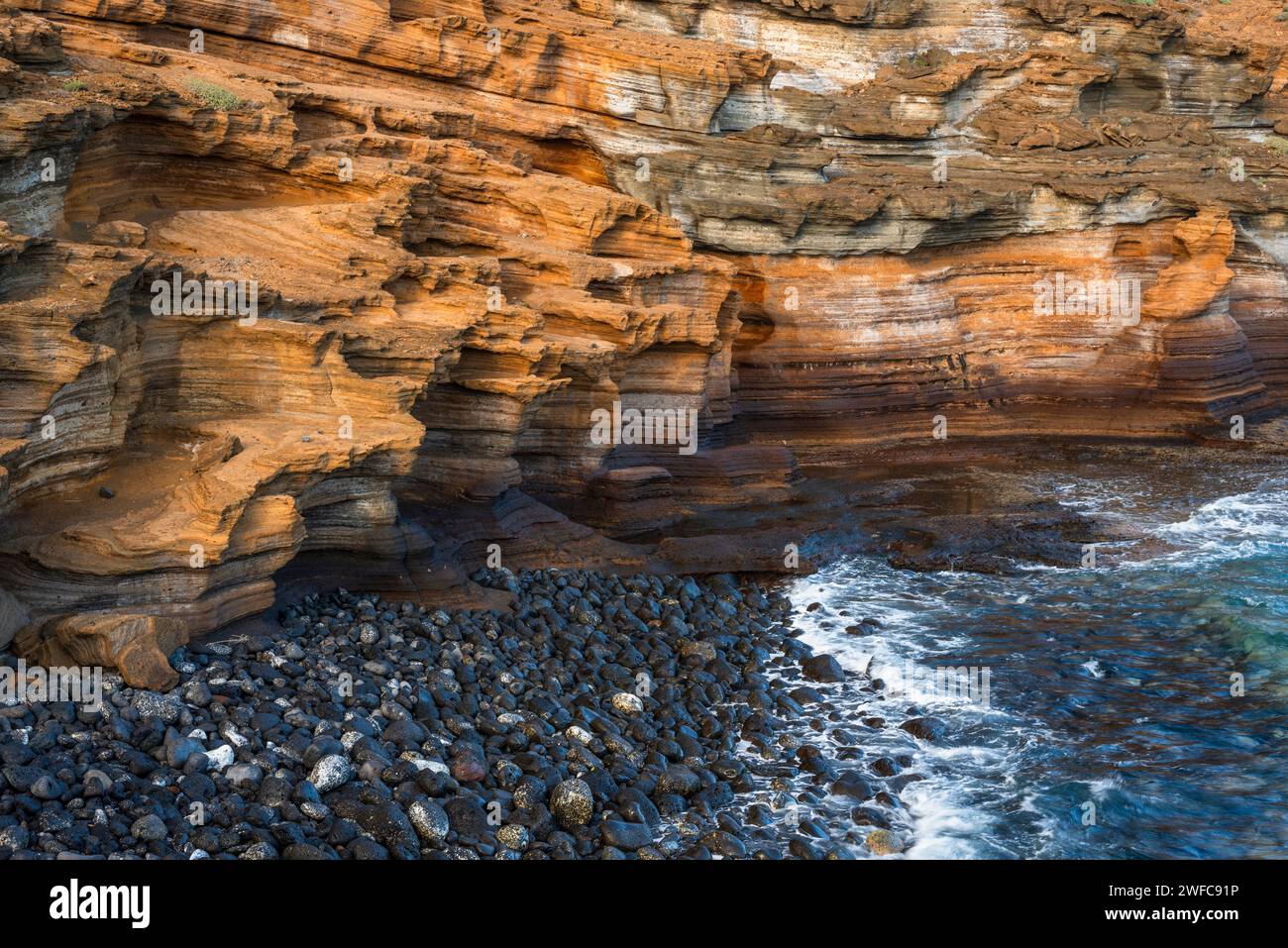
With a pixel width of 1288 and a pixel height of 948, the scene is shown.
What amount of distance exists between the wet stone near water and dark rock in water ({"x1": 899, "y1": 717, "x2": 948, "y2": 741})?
2.00 feet

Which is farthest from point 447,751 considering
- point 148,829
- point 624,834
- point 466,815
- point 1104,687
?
point 1104,687

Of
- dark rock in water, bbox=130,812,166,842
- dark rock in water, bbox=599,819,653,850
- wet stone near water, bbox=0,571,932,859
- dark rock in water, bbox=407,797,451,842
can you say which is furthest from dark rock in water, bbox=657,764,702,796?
dark rock in water, bbox=130,812,166,842

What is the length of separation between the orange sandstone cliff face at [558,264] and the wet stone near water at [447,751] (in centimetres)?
109

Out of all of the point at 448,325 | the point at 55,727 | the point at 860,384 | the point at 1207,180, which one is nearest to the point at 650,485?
the point at 448,325

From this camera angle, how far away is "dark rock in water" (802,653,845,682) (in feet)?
52.4

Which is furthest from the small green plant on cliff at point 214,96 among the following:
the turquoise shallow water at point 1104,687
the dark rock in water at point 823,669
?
the dark rock in water at point 823,669

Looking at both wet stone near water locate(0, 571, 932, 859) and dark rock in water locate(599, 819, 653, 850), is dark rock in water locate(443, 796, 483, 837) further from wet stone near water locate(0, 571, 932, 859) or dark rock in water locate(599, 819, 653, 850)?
dark rock in water locate(599, 819, 653, 850)

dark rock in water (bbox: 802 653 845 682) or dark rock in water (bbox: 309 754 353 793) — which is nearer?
dark rock in water (bbox: 309 754 353 793)

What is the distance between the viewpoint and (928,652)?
16.9 m

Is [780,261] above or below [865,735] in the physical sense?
above
